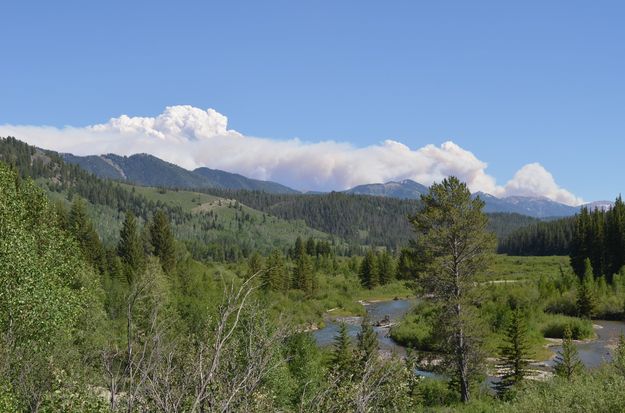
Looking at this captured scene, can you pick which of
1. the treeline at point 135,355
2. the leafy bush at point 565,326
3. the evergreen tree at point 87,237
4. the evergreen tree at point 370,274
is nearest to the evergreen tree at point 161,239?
the evergreen tree at point 87,237

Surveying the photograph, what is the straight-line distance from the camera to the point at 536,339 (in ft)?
222

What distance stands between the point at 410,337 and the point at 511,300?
87.2 feet

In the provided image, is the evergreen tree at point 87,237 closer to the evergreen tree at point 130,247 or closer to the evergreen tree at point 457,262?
the evergreen tree at point 130,247

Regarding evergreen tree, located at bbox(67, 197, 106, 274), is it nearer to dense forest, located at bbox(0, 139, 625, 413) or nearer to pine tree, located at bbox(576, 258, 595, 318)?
dense forest, located at bbox(0, 139, 625, 413)

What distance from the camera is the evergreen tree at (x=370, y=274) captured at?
452 feet

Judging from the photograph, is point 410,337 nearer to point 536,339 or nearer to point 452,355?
point 536,339

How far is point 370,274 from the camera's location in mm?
138250

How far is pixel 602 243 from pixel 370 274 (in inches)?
2186

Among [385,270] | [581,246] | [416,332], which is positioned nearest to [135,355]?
[416,332]

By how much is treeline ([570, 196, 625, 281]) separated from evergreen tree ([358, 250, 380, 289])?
157ft

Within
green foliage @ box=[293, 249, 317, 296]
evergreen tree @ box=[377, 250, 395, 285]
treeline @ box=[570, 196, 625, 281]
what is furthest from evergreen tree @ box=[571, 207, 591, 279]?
green foliage @ box=[293, 249, 317, 296]

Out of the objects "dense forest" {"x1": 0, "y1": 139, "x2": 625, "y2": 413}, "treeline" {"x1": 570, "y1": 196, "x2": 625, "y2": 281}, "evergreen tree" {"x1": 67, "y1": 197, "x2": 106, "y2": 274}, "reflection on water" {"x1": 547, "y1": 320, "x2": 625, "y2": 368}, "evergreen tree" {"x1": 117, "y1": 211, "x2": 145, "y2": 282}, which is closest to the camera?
"dense forest" {"x1": 0, "y1": 139, "x2": 625, "y2": 413}

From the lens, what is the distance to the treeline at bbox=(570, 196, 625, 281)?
102438mm

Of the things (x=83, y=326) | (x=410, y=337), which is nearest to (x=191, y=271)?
(x=410, y=337)
